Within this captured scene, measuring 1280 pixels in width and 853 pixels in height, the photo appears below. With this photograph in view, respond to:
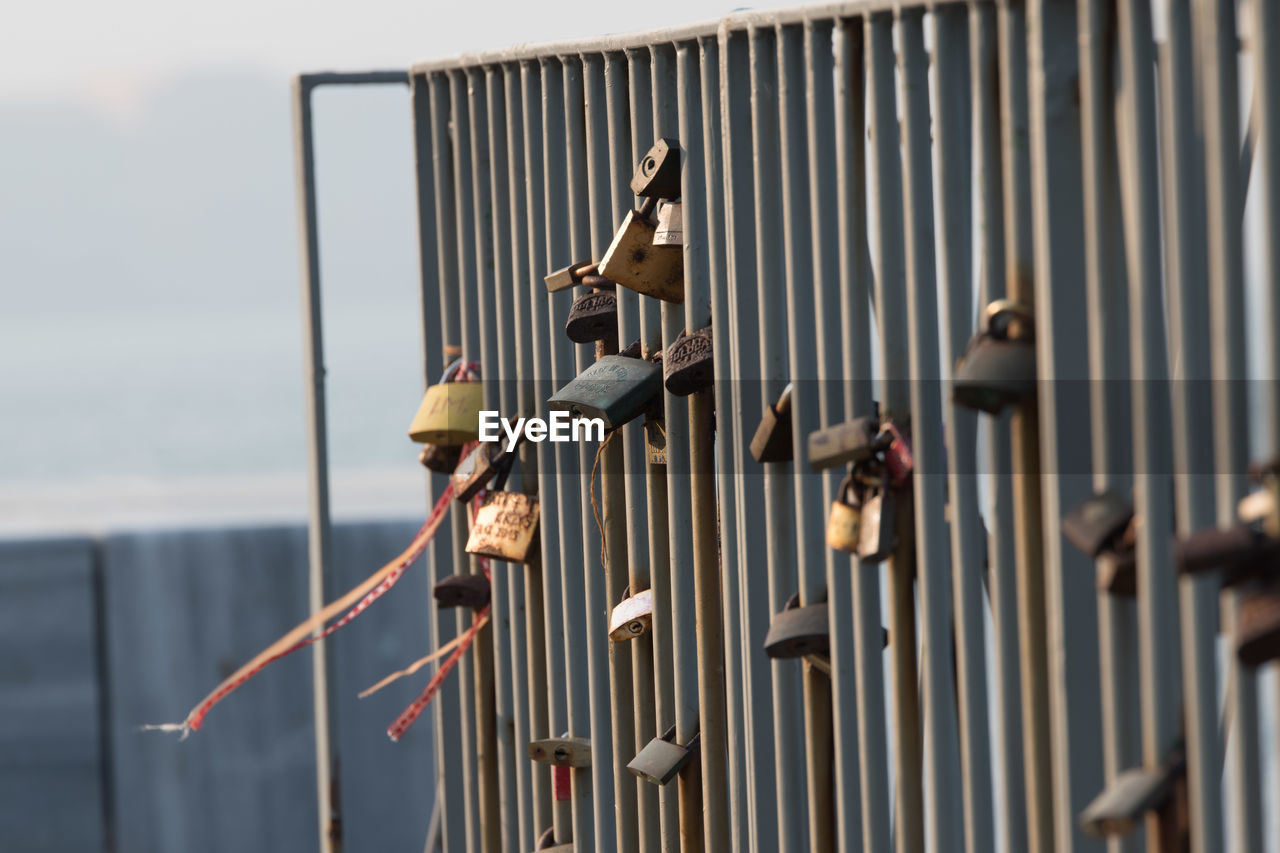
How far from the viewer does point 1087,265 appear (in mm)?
1963

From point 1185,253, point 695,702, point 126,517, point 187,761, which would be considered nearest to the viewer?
point 1185,253

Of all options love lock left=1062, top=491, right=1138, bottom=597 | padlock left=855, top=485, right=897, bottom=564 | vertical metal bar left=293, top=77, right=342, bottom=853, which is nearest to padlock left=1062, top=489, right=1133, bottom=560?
love lock left=1062, top=491, right=1138, bottom=597

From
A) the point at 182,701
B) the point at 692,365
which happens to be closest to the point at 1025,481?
the point at 692,365

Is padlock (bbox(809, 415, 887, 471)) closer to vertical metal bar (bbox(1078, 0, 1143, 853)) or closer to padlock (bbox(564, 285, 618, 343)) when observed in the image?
vertical metal bar (bbox(1078, 0, 1143, 853))

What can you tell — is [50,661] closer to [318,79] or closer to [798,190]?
[318,79]

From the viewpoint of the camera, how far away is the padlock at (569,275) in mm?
2824

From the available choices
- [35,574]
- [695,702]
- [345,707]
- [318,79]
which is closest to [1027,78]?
[695,702]

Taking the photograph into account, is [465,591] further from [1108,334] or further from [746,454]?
[1108,334]

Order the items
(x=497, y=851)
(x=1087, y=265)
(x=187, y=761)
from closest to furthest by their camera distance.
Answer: (x=1087, y=265)
(x=497, y=851)
(x=187, y=761)

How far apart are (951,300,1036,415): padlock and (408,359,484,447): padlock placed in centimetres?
136

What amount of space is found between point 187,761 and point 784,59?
5950 millimetres

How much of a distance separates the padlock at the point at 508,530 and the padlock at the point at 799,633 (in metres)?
0.74

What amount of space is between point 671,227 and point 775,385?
0.35 m

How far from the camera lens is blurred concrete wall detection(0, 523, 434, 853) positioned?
7352 millimetres
